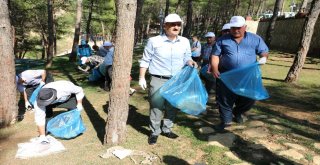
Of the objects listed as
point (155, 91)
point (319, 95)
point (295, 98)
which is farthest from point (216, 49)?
point (319, 95)

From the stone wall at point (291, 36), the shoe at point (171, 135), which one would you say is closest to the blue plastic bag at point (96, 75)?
the shoe at point (171, 135)

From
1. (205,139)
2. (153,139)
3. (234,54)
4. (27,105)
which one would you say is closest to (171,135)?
(153,139)

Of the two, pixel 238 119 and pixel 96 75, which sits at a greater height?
pixel 238 119

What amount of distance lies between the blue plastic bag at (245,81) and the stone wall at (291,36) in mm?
12673

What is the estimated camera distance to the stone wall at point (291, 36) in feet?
53.0

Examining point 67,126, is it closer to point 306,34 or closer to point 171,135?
point 171,135

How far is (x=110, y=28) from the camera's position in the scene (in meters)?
46.5

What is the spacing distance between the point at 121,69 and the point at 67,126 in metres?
1.41

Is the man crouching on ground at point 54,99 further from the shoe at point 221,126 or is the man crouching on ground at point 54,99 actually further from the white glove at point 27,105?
the shoe at point 221,126

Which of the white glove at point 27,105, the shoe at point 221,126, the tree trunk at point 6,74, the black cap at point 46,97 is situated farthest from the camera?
the white glove at point 27,105

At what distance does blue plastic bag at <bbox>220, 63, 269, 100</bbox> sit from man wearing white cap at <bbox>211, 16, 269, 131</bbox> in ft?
0.28

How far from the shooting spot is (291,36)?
64.6 ft

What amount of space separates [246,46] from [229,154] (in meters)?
1.55

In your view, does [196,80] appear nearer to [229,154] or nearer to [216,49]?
[216,49]
